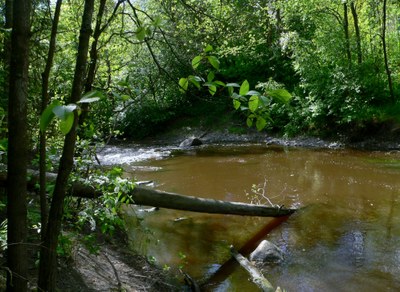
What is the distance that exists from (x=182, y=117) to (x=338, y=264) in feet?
61.8

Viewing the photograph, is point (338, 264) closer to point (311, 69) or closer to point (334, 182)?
point (334, 182)

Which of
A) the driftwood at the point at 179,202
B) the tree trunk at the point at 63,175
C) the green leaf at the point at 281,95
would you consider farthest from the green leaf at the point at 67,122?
the driftwood at the point at 179,202

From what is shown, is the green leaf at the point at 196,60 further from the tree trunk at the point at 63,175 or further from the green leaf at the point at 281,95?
the tree trunk at the point at 63,175

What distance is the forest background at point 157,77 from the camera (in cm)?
213

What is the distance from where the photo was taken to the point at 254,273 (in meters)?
5.42

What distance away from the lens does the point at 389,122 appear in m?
15.3

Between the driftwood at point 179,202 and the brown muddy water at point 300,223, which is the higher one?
the driftwood at point 179,202

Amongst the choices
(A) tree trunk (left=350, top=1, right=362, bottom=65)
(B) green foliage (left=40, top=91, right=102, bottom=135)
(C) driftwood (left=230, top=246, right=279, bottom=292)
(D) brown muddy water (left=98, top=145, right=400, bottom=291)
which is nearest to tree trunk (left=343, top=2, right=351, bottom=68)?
(A) tree trunk (left=350, top=1, right=362, bottom=65)

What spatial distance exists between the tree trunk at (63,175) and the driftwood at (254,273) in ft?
10.6

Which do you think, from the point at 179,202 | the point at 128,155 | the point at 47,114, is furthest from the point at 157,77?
the point at 128,155

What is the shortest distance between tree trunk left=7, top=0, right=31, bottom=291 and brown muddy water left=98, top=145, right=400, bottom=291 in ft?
9.18

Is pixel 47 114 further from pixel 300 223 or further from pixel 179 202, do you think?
pixel 300 223

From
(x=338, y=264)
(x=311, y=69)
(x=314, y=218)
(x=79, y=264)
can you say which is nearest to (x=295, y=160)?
(x=311, y=69)

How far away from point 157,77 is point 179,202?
298 centimetres
